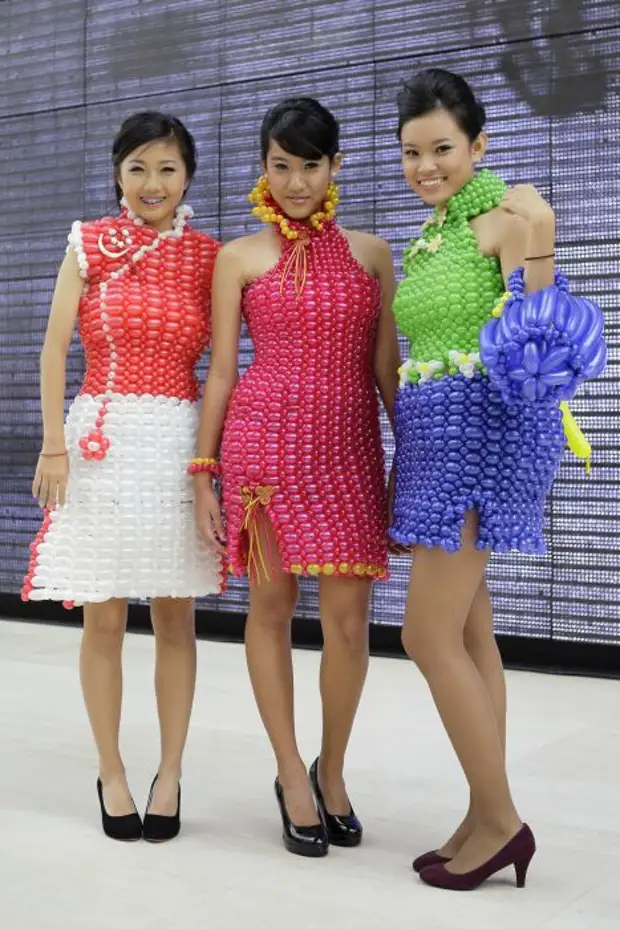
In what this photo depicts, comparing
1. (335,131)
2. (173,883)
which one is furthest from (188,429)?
(173,883)

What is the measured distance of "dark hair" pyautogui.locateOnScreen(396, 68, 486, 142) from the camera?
7.27 ft

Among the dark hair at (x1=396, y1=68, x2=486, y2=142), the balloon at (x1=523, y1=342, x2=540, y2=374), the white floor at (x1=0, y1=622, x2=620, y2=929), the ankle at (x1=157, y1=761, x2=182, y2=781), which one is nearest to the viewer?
the balloon at (x1=523, y1=342, x2=540, y2=374)

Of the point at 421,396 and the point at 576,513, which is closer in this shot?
the point at 421,396

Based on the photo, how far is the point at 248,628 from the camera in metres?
2.54

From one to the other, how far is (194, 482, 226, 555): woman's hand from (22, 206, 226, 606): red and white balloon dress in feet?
0.15

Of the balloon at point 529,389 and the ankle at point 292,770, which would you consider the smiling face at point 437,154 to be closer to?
the balloon at point 529,389

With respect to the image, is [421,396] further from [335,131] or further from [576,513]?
[576,513]

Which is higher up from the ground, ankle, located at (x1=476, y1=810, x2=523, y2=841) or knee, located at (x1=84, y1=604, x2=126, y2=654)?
knee, located at (x1=84, y1=604, x2=126, y2=654)

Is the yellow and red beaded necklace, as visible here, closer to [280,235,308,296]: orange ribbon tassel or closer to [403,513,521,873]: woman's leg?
[280,235,308,296]: orange ribbon tassel

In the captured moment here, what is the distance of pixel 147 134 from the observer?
251cm

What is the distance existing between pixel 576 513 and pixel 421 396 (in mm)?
2200

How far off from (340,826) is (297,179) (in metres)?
1.22

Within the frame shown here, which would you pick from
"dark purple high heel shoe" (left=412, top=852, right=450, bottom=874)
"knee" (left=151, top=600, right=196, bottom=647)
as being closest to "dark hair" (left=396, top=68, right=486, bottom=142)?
"knee" (left=151, top=600, right=196, bottom=647)

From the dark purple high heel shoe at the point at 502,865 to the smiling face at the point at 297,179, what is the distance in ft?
3.89
